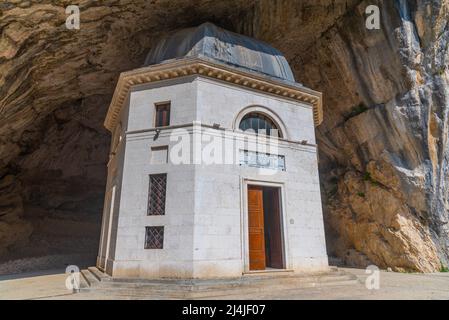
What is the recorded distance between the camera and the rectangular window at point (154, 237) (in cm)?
966

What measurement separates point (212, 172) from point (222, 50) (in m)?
5.88

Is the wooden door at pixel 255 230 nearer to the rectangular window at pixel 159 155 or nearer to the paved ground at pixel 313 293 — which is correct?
the paved ground at pixel 313 293

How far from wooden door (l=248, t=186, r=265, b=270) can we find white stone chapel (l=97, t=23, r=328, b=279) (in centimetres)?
4

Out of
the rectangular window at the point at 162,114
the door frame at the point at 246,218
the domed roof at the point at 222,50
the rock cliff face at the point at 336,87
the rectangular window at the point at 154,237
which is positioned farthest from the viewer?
the rock cliff face at the point at 336,87

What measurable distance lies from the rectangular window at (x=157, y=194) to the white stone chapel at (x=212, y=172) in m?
0.04

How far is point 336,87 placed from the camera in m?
18.1

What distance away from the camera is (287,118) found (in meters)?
12.4

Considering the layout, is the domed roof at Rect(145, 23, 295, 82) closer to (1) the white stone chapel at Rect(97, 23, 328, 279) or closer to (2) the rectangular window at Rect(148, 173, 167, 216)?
(1) the white stone chapel at Rect(97, 23, 328, 279)

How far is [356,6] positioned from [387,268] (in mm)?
14285

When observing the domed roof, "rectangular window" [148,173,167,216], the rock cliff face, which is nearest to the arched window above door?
the domed roof

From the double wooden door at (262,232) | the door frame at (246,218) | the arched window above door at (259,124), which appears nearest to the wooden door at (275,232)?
the double wooden door at (262,232)

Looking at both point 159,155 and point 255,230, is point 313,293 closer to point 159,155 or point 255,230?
point 255,230

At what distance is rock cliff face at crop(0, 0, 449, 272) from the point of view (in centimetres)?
1320
